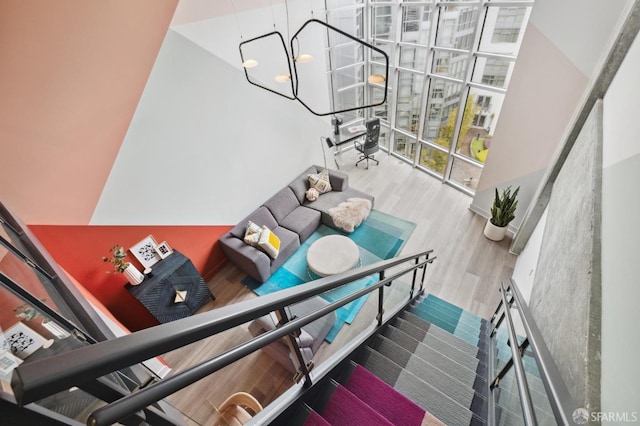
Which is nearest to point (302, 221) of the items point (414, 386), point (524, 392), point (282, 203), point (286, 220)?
point (286, 220)

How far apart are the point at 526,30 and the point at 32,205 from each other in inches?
234

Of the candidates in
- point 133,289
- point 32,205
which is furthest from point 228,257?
point 32,205

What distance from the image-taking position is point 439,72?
561 cm

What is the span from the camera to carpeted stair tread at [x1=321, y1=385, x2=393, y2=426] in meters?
1.45

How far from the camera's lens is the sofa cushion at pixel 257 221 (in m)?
4.74

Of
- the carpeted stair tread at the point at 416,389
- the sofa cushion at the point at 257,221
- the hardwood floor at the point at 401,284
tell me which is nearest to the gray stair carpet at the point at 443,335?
the carpeted stair tread at the point at 416,389

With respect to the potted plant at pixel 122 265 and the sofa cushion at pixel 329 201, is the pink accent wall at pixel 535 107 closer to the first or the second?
the sofa cushion at pixel 329 201

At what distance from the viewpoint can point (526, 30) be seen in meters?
3.67

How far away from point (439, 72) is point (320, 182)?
3153 millimetres

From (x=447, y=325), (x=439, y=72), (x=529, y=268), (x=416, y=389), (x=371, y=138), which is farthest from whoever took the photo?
(x=371, y=138)

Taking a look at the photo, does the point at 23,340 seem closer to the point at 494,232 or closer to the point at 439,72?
the point at 494,232

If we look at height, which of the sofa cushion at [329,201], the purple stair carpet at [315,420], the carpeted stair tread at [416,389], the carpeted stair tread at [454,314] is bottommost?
the carpeted stair tread at [454,314]

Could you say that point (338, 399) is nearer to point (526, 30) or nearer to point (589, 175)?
point (589, 175)

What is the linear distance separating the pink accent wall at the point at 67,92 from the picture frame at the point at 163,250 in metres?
0.91
